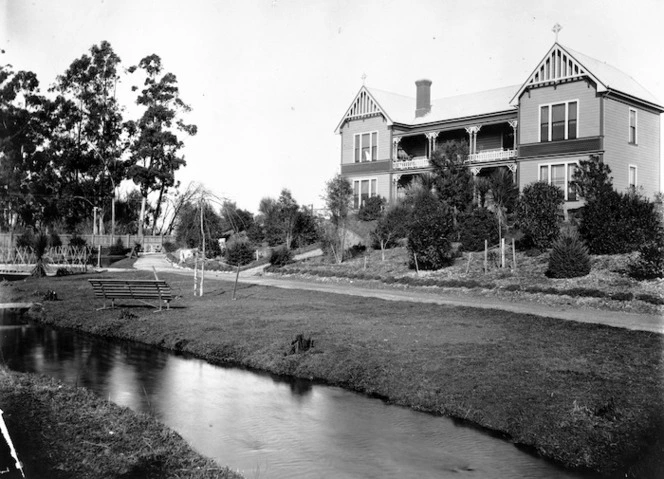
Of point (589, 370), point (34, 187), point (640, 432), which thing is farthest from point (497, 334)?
point (34, 187)

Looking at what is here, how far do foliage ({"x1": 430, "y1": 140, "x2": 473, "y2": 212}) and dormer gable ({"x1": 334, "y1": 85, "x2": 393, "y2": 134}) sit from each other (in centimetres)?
997

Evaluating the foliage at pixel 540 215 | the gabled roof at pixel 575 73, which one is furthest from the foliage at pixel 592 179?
the gabled roof at pixel 575 73

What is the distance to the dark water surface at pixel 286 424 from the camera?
6.91 meters

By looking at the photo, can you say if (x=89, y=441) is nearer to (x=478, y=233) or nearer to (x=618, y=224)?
(x=618, y=224)

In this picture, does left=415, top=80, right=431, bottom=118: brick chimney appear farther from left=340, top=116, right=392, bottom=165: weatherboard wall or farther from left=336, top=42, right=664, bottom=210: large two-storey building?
left=340, top=116, right=392, bottom=165: weatherboard wall

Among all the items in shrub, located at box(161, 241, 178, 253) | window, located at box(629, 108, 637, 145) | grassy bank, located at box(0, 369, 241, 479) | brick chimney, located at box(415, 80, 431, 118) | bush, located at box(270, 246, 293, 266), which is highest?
brick chimney, located at box(415, 80, 431, 118)

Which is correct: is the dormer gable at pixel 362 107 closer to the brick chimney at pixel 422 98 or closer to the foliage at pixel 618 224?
the brick chimney at pixel 422 98

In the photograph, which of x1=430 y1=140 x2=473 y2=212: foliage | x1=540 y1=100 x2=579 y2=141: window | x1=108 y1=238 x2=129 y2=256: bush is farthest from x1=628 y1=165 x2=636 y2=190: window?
x1=108 y1=238 x2=129 y2=256: bush

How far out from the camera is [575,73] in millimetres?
31875

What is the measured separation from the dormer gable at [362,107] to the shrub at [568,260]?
24.1m

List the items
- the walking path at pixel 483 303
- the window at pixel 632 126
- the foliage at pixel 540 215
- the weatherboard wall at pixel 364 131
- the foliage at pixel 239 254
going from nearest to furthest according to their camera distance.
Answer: the walking path at pixel 483 303 < the foliage at pixel 540 215 < the window at pixel 632 126 < the foliage at pixel 239 254 < the weatherboard wall at pixel 364 131

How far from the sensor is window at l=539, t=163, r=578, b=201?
3256 centimetres

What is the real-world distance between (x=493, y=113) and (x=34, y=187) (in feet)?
88.9

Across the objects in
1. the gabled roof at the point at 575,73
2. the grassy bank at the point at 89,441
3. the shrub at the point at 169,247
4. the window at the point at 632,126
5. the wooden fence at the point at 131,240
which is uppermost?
the gabled roof at the point at 575,73
